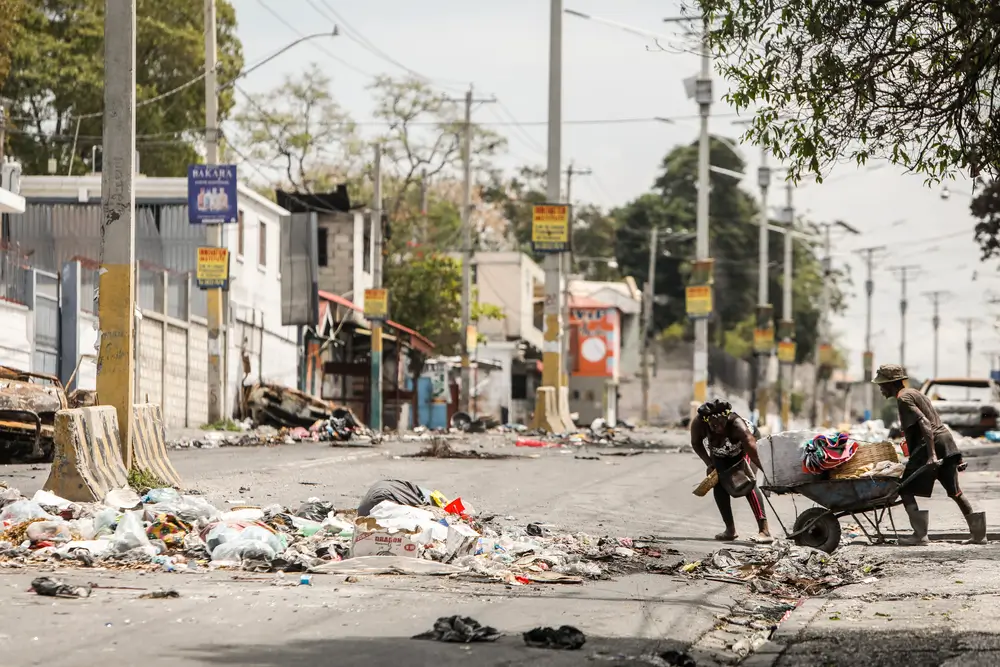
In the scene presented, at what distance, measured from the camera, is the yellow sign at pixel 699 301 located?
46469 mm

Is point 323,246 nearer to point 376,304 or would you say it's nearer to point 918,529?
point 376,304

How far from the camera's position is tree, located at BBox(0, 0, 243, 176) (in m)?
56.1

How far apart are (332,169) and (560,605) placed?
71.9 meters

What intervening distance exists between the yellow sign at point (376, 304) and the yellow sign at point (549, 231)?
9.43 m

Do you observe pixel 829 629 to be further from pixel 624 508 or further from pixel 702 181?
pixel 702 181

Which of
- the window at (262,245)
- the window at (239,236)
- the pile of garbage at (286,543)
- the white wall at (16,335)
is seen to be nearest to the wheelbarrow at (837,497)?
the pile of garbage at (286,543)

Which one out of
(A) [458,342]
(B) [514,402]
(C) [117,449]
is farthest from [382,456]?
(B) [514,402]

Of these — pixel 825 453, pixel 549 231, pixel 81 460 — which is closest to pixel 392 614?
pixel 825 453

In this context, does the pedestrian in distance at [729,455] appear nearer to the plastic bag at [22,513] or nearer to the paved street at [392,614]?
the paved street at [392,614]

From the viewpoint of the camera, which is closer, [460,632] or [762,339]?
[460,632]

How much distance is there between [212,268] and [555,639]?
27.8 meters

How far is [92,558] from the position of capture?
1113cm

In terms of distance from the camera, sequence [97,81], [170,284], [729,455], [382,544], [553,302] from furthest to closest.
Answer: [97,81]
[553,302]
[170,284]
[729,455]
[382,544]

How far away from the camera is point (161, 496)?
1405cm
